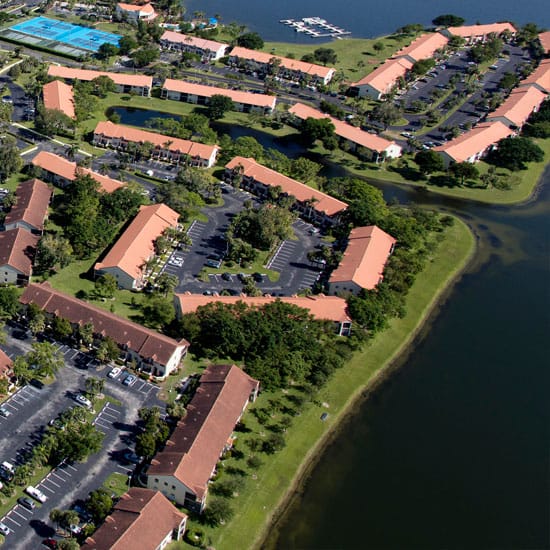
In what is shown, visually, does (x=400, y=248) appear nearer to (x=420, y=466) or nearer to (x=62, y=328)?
(x=420, y=466)

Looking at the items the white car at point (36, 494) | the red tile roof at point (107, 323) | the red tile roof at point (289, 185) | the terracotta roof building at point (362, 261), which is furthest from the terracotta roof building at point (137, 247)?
the white car at point (36, 494)

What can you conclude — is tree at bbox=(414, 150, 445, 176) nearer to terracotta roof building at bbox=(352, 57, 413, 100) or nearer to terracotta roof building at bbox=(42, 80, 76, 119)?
terracotta roof building at bbox=(352, 57, 413, 100)

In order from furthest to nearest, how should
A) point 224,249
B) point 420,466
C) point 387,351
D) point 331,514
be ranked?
point 224,249 → point 387,351 → point 420,466 → point 331,514

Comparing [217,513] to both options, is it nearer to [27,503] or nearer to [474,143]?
[27,503]

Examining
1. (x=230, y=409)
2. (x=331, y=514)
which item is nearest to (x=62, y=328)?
(x=230, y=409)

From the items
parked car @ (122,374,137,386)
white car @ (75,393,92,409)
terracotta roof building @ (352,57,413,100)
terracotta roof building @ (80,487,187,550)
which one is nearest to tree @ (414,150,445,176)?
terracotta roof building @ (352,57,413,100)
